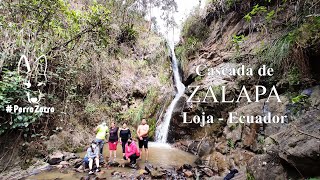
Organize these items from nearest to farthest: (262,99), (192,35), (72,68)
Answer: (262,99), (72,68), (192,35)

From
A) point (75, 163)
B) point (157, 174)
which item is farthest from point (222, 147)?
point (75, 163)

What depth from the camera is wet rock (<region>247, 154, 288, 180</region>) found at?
3582mm

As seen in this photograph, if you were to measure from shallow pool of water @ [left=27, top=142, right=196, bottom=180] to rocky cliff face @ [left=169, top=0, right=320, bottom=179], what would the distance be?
52cm

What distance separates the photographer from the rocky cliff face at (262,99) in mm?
3533

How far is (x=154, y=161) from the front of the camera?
23.3ft

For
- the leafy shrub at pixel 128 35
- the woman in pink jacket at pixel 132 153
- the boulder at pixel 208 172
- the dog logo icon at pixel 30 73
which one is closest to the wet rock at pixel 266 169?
the boulder at pixel 208 172

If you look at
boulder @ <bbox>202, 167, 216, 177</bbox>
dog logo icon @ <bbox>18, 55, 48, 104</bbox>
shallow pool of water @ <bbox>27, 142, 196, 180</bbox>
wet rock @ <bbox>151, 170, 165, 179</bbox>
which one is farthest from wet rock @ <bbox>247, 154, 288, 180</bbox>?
dog logo icon @ <bbox>18, 55, 48, 104</bbox>

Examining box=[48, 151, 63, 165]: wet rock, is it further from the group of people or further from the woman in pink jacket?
the woman in pink jacket

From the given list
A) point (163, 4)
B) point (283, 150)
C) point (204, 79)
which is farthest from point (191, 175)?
point (163, 4)

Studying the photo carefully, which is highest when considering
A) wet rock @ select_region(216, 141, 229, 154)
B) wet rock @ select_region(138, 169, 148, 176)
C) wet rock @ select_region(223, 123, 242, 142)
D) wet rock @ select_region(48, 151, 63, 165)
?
wet rock @ select_region(223, 123, 242, 142)

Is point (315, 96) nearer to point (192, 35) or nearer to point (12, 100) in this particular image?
point (12, 100)

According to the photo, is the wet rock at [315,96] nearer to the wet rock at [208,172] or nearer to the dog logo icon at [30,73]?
the wet rock at [208,172]

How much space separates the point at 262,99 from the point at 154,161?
143 inches

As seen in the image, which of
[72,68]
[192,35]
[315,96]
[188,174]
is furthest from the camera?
[192,35]
